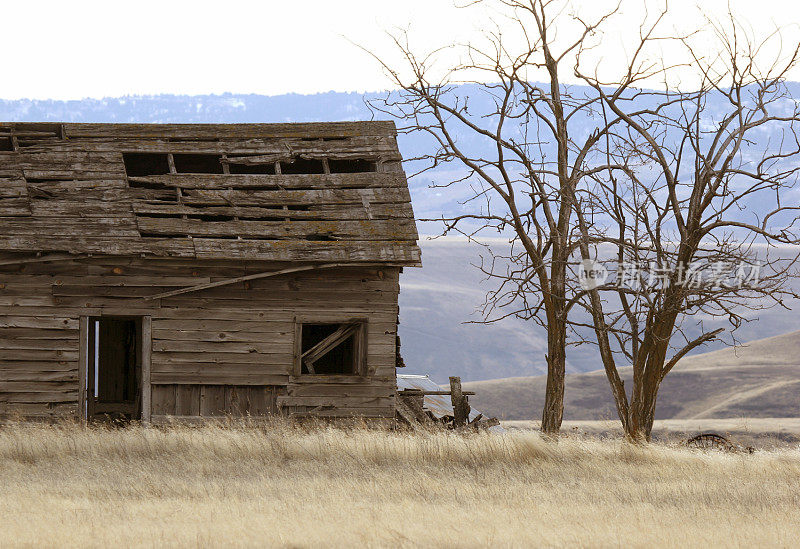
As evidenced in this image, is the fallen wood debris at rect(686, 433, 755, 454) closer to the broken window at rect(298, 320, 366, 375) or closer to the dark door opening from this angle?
the broken window at rect(298, 320, 366, 375)

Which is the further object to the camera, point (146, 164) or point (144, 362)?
point (146, 164)

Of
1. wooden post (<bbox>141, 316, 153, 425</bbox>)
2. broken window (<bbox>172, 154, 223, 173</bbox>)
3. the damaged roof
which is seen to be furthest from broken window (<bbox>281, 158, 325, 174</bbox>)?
wooden post (<bbox>141, 316, 153, 425</bbox>)

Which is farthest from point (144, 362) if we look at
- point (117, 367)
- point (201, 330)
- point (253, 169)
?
point (253, 169)

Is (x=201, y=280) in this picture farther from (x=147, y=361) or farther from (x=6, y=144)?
(x=6, y=144)

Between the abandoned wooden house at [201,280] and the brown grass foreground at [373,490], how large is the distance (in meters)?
1.05

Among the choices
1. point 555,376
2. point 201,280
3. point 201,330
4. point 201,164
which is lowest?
point 555,376

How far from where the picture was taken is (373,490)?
9594 mm

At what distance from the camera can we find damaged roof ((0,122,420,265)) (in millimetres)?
14672

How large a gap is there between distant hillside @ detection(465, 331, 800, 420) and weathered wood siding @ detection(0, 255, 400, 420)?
34.8m

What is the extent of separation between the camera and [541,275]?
1456 centimetres

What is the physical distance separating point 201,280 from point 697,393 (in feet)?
151

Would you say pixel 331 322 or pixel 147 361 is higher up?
pixel 331 322

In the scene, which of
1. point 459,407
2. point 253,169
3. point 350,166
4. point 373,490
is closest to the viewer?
point 373,490

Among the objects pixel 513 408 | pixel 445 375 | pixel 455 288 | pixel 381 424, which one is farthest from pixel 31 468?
pixel 455 288
